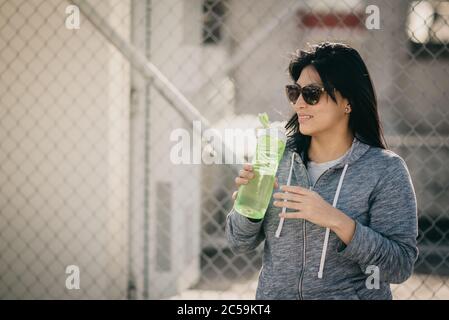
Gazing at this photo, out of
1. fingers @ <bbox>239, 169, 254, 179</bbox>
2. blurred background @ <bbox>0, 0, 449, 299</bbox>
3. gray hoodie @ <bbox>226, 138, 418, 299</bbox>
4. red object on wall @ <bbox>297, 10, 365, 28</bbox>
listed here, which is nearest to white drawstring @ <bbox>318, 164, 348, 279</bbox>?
gray hoodie @ <bbox>226, 138, 418, 299</bbox>

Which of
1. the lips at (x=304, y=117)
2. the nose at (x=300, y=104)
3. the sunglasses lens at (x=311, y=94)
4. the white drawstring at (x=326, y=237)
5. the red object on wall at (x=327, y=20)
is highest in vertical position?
the red object on wall at (x=327, y=20)

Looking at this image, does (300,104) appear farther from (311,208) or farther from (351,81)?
(311,208)

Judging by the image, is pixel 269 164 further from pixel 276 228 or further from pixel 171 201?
pixel 171 201

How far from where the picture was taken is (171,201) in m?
4.08

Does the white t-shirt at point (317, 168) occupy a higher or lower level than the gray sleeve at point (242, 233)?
higher

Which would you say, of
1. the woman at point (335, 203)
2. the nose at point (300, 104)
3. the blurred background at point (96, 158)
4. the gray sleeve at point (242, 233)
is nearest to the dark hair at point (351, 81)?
the woman at point (335, 203)

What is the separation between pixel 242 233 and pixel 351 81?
82cm

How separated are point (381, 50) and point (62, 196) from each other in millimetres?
4395

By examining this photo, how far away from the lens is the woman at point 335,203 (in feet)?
6.25

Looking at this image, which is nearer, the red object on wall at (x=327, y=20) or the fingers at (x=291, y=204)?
the fingers at (x=291, y=204)

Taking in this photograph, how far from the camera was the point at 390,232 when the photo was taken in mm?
1971

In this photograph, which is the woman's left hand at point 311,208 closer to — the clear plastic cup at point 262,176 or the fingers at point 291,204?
the fingers at point 291,204

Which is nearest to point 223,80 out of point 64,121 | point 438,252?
point 64,121

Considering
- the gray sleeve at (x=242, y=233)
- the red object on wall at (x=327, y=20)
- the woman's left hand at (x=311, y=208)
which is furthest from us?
the red object on wall at (x=327, y=20)
